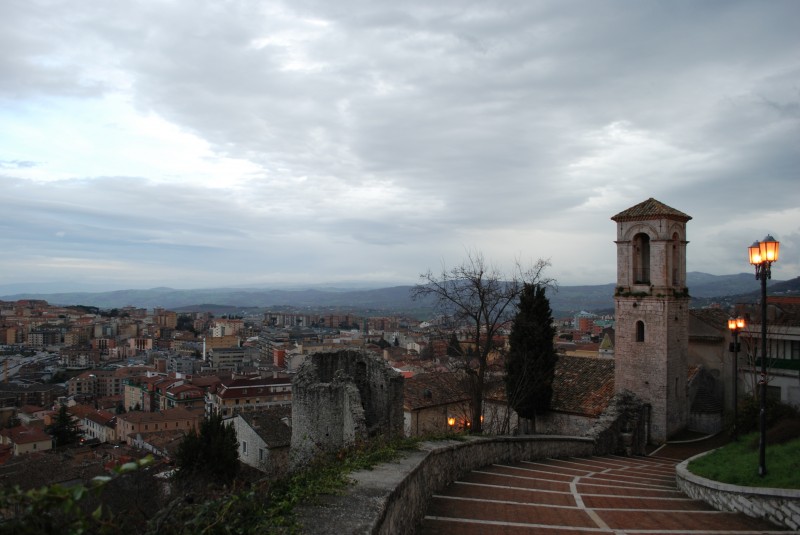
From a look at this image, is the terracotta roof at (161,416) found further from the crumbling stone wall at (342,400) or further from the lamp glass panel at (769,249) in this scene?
the lamp glass panel at (769,249)

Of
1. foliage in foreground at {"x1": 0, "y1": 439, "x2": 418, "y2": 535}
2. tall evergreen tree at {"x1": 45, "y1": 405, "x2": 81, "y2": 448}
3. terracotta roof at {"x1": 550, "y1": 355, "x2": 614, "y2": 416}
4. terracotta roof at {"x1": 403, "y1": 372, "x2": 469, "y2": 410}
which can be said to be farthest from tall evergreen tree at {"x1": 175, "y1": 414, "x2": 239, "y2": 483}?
tall evergreen tree at {"x1": 45, "y1": 405, "x2": 81, "y2": 448}

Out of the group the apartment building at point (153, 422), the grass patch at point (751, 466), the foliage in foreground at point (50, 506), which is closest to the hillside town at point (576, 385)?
the grass patch at point (751, 466)

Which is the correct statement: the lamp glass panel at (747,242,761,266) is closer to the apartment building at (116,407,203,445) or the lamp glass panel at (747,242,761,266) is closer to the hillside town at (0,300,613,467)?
the hillside town at (0,300,613,467)

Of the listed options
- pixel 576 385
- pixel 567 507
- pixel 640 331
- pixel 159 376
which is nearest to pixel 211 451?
pixel 576 385

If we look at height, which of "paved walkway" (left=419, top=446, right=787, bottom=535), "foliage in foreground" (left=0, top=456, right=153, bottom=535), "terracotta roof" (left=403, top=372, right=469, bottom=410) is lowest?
"terracotta roof" (left=403, top=372, right=469, bottom=410)

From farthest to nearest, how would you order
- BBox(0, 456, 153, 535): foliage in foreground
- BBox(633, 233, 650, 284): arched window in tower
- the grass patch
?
1. BBox(633, 233, 650, 284): arched window in tower
2. the grass patch
3. BBox(0, 456, 153, 535): foliage in foreground

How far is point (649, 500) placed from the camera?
1073 cm

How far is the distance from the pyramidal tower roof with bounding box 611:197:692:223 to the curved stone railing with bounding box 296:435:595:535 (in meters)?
14.9

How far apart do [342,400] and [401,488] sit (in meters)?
9.60

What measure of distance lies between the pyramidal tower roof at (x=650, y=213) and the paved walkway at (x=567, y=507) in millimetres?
14139

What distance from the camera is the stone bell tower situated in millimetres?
23938

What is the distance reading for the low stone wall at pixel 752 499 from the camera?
8.33 meters

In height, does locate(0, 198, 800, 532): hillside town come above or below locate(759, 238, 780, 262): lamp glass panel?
below

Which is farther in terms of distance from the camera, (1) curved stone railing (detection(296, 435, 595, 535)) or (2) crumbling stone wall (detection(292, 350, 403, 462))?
(2) crumbling stone wall (detection(292, 350, 403, 462))
